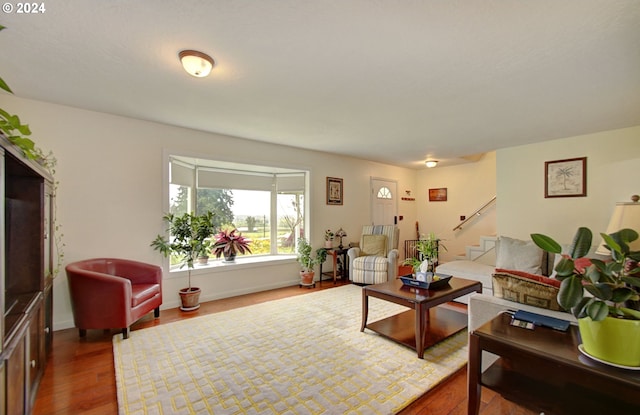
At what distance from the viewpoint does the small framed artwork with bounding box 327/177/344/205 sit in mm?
5590

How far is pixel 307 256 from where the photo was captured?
4895mm

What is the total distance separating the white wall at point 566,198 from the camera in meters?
3.88

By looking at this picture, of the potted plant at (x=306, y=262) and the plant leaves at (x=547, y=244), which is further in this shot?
the potted plant at (x=306, y=262)

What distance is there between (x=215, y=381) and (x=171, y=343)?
2.96ft

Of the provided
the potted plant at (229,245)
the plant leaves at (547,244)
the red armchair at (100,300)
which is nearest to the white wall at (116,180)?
the potted plant at (229,245)

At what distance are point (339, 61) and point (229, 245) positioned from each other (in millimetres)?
3456

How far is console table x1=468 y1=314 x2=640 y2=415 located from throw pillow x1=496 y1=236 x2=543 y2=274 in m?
2.47

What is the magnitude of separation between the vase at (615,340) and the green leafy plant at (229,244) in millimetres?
4336

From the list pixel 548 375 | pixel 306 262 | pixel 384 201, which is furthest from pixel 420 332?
pixel 384 201

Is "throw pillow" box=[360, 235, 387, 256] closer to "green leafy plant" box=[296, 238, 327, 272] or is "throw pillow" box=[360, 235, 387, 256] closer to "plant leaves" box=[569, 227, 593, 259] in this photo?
"green leafy plant" box=[296, 238, 327, 272]

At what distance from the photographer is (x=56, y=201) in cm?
307

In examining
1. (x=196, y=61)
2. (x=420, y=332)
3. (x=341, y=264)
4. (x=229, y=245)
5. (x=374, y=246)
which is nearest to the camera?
(x=196, y=61)

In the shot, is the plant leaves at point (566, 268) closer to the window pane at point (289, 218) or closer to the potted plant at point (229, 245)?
the potted plant at point (229, 245)

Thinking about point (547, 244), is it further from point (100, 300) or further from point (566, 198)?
point (566, 198)
